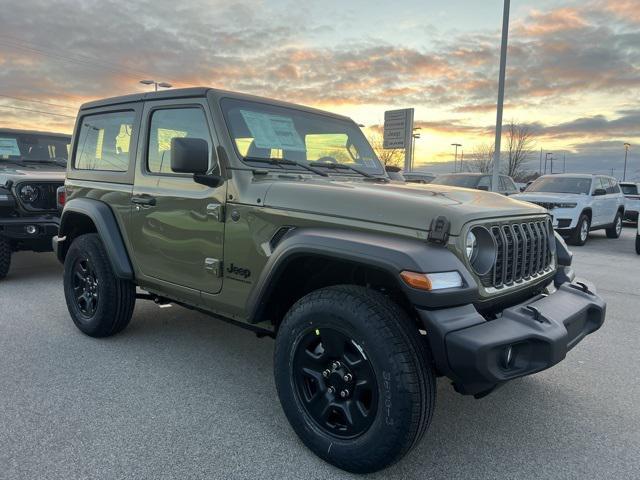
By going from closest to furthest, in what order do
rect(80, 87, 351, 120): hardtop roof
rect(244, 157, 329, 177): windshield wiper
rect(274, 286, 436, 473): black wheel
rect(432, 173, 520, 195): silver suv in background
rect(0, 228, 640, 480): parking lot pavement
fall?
rect(274, 286, 436, 473): black wheel < rect(0, 228, 640, 480): parking lot pavement < rect(244, 157, 329, 177): windshield wiper < rect(80, 87, 351, 120): hardtop roof < rect(432, 173, 520, 195): silver suv in background

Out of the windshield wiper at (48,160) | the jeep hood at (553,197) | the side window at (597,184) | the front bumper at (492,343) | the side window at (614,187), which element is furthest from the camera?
the side window at (614,187)

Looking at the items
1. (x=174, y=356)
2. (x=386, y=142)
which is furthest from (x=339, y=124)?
(x=386, y=142)

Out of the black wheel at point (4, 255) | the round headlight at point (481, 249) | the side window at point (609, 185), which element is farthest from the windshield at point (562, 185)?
the black wheel at point (4, 255)

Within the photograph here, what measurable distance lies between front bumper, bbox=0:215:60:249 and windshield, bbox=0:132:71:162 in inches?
70.5

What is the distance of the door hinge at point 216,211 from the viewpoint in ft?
10.4

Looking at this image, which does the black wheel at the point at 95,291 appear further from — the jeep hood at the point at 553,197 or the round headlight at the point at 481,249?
the jeep hood at the point at 553,197

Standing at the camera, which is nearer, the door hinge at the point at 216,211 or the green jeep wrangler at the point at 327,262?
the green jeep wrangler at the point at 327,262

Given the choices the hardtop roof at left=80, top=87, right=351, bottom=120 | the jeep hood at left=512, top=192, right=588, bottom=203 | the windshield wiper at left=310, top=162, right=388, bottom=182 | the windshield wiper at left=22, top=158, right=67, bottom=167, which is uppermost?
the hardtop roof at left=80, top=87, right=351, bottom=120

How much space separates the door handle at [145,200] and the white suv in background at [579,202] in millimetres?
10113

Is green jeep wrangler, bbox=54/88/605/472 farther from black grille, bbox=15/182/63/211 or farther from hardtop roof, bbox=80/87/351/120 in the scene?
black grille, bbox=15/182/63/211

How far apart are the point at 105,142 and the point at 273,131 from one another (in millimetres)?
1715

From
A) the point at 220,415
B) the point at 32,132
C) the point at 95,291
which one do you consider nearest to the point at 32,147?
the point at 32,132

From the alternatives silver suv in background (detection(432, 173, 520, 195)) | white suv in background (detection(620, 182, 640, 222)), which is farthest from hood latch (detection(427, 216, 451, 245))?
white suv in background (detection(620, 182, 640, 222))

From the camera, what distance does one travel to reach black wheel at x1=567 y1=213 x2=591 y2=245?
11727mm
